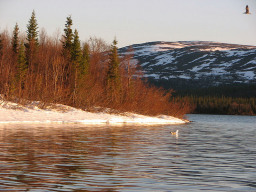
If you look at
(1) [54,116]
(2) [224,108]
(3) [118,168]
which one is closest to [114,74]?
(1) [54,116]

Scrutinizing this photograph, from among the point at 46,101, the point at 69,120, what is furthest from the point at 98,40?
the point at 69,120

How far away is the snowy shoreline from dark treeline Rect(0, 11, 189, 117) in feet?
6.50

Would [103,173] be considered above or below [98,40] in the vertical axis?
below

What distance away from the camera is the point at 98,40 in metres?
105

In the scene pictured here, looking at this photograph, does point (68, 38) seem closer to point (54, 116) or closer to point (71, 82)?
point (71, 82)

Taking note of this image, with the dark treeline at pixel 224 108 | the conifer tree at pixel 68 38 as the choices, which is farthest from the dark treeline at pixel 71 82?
the dark treeline at pixel 224 108

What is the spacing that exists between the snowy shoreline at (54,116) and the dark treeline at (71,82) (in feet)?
6.50

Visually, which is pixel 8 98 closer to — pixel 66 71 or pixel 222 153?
pixel 66 71

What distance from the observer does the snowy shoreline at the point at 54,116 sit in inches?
1688

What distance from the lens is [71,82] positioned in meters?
61.0

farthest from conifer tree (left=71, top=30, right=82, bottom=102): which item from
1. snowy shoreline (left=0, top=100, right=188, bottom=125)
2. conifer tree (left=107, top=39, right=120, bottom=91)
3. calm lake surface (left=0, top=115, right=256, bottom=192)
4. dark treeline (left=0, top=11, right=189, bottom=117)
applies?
calm lake surface (left=0, top=115, right=256, bottom=192)

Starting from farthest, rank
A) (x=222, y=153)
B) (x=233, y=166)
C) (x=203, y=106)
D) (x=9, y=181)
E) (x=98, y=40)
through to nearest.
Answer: (x=203, y=106) → (x=98, y=40) → (x=222, y=153) → (x=233, y=166) → (x=9, y=181)

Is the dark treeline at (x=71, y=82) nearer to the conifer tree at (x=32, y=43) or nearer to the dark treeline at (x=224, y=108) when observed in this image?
the conifer tree at (x=32, y=43)

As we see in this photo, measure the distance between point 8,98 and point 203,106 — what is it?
13040 centimetres
